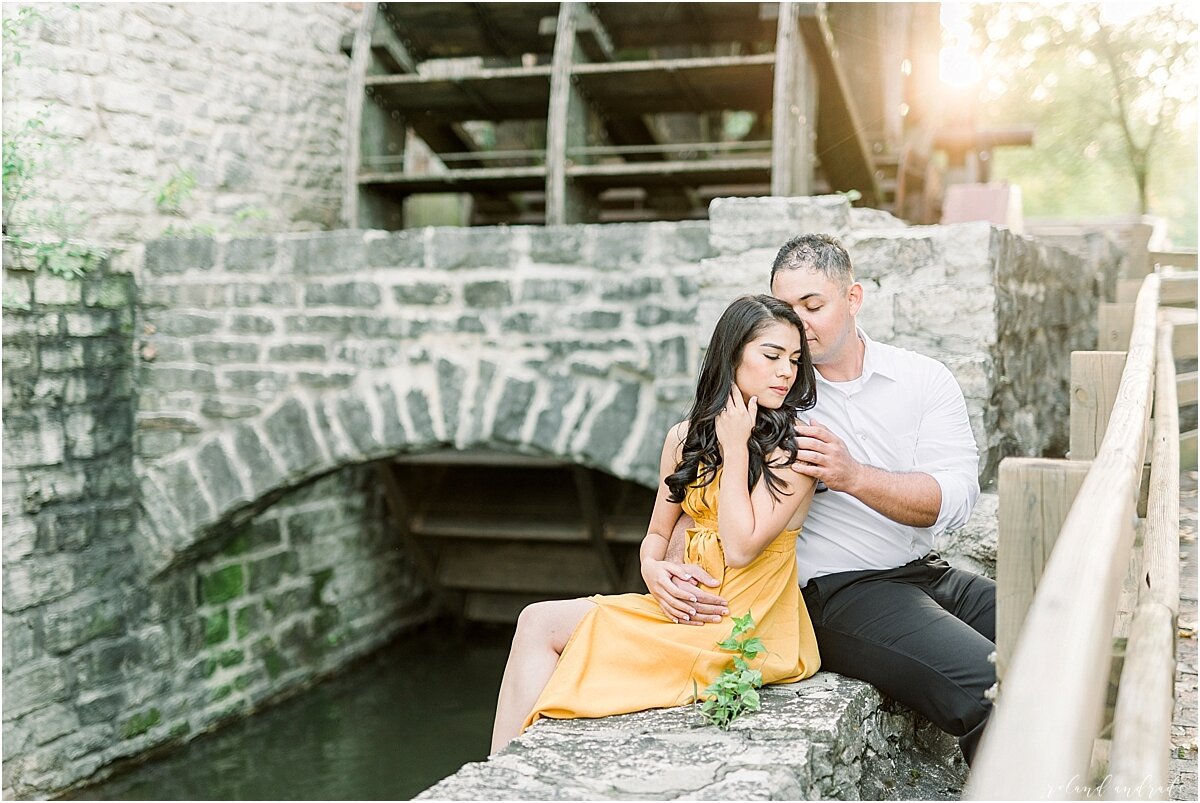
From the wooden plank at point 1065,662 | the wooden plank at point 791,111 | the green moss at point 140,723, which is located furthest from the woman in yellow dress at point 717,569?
the green moss at point 140,723

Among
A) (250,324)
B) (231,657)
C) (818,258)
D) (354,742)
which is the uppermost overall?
(818,258)

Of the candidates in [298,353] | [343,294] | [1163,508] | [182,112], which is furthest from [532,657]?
[182,112]

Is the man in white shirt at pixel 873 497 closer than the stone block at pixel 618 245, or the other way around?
the man in white shirt at pixel 873 497

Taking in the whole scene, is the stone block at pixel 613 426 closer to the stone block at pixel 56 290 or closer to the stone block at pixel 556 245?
the stone block at pixel 556 245

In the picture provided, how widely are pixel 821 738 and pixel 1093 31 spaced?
15.1m

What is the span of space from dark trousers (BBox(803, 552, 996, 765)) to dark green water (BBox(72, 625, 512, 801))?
3.22 metres

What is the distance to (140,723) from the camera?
4.89 metres

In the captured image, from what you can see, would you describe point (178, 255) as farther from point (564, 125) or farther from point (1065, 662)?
point (1065, 662)

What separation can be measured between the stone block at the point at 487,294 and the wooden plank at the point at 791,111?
1693mm

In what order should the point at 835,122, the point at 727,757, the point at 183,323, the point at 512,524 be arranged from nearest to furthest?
the point at 727,757 → the point at 183,323 → the point at 512,524 → the point at 835,122

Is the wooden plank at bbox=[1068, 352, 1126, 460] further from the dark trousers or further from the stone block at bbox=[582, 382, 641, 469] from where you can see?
the stone block at bbox=[582, 382, 641, 469]

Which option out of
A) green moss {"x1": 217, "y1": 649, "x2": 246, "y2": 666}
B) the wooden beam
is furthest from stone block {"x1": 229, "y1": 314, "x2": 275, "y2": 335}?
the wooden beam

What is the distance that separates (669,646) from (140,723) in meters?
3.80

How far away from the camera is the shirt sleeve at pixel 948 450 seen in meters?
2.18
